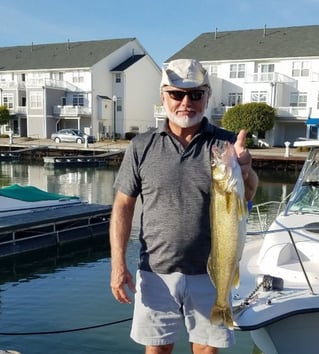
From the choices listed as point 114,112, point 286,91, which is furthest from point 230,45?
point 114,112

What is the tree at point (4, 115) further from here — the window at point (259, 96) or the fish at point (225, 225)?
the fish at point (225, 225)

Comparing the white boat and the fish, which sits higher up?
the fish

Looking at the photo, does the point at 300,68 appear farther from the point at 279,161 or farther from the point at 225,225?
the point at 225,225

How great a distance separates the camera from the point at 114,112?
54.3 meters

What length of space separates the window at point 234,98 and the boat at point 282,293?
143 feet

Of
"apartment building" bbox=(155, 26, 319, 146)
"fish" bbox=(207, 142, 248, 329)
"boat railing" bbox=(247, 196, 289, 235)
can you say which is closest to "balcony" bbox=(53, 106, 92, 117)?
Result: "apartment building" bbox=(155, 26, 319, 146)

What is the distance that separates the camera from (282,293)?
5324 mm

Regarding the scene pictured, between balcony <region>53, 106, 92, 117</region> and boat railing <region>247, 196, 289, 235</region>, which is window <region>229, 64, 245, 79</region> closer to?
balcony <region>53, 106, 92, 117</region>

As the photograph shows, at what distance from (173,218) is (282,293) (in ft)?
8.48

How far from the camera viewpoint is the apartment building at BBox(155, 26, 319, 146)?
149 ft

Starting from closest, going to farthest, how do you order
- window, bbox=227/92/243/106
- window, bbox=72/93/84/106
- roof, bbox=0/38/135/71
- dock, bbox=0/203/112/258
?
1. dock, bbox=0/203/112/258
2. window, bbox=227/92/243/106
3. window, bbox=72/93/84/106
4. roof, bbox=0/38/135/71

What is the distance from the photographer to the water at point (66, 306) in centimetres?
721

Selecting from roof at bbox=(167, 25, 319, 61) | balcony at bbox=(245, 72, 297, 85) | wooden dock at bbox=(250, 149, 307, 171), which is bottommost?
wooden dock at bbox=(250, 149, 307, 171)

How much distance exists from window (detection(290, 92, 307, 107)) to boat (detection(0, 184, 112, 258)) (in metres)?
35.0
